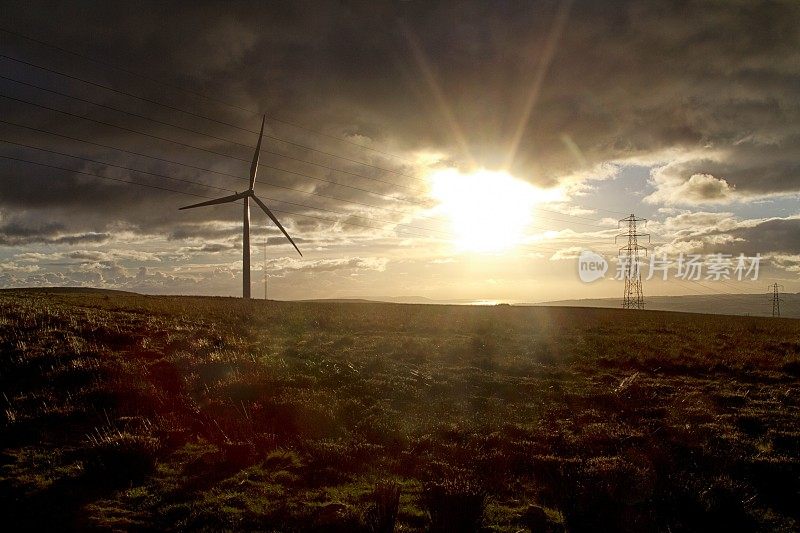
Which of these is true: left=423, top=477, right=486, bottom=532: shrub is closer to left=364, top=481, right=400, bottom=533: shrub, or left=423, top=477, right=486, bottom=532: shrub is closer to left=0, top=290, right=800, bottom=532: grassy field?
left=0, top=290, right=800, bottom=532: grassy field

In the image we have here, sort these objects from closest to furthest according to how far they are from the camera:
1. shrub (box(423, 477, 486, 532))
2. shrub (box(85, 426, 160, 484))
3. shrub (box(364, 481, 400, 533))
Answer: shrub (box(364, 481, 400, 533)), shrub (box(423, 477, 486, 532)), shrub (box(85, 426, 160, 484))

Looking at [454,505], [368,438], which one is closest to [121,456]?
[368,438]

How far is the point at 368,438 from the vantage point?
15.8m

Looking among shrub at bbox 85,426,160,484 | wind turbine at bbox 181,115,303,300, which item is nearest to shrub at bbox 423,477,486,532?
shrub at bbox 85,426,160,484

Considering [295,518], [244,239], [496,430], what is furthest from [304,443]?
[244,239]

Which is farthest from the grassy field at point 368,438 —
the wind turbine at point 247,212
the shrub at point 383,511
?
the wind turbine at point 247,212

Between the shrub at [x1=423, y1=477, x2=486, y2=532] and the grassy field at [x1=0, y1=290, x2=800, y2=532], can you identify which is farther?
the grassy field at [x1=0, y1=290, x2=800, y2=532]

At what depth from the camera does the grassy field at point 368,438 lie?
10281 millimetres

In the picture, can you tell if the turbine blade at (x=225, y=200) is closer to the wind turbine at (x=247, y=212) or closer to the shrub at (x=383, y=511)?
the wind turbine at (x=247, y=212)

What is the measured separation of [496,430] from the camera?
665 inches

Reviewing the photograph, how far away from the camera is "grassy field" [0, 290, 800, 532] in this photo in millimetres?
10281

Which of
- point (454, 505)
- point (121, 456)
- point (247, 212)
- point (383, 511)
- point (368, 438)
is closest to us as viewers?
point (383, 511)

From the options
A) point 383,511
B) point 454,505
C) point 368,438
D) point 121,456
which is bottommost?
point 368,438

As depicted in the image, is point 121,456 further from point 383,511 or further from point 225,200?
point 225,200
